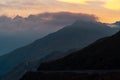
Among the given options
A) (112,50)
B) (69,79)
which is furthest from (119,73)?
(112,50)

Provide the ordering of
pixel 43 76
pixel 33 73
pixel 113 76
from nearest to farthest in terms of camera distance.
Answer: pixel 113 76 < pixel 43 76 < pixel 33 73

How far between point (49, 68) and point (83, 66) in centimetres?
1939

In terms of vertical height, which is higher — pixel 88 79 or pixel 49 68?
pixel 88 79

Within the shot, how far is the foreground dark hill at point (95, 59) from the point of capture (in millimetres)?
153462

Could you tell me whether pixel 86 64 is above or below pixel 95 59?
below

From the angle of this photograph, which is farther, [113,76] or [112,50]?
[112,50]

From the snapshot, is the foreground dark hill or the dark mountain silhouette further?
the foreground dark hill

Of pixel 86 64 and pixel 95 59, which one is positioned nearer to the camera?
pixel 86 64

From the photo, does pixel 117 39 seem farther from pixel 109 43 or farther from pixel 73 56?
pixel 73 56

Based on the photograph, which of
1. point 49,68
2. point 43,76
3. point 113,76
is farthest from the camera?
point 49,68

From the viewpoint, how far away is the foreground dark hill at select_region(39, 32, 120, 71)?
15346 centimetres

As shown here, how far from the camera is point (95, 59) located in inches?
6486

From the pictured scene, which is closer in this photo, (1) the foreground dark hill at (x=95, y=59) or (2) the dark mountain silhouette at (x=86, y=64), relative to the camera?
(2) the dark mountain silhouette at (x=86, y=64)

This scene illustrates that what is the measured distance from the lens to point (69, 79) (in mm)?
121312
